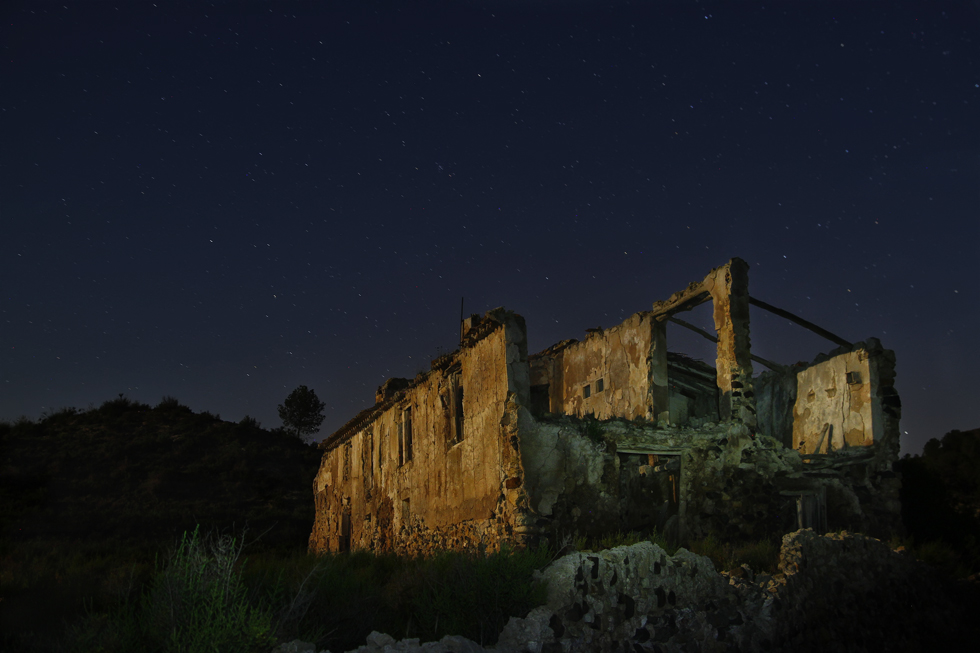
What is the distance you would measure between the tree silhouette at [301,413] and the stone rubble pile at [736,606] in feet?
133

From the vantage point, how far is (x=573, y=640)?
356 inches

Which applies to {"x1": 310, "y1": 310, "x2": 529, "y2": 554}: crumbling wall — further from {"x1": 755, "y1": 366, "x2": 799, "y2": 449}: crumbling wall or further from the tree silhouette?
the tree silhouette

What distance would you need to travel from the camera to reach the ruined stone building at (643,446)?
12.9m

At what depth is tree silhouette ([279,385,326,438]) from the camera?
48.4 m

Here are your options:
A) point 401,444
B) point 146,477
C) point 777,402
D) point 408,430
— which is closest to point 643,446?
point 777,402

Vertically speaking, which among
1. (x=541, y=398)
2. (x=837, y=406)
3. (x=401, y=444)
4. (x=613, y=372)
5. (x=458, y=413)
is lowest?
(x=401, y=444)

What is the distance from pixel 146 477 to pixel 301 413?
544 inches

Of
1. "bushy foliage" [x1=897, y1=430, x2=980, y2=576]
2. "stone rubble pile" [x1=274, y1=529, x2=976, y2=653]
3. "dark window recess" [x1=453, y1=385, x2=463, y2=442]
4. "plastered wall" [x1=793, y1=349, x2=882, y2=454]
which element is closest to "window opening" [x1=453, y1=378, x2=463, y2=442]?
"dark window recess" [x1=453, y1=385, x2=463, y2=442]

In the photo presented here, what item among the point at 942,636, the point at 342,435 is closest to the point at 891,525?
the point at 942,636

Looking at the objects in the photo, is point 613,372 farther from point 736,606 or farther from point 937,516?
point 736,606

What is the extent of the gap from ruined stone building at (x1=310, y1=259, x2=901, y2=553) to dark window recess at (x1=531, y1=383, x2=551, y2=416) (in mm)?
3368

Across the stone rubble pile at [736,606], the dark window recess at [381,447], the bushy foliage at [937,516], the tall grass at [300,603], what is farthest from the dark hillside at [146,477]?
the stone rubble pile at [736,606]

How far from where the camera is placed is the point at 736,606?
34.1 ft

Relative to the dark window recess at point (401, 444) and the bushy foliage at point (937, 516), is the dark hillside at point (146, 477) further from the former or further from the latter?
the bushy foliage at point (937, 516)
